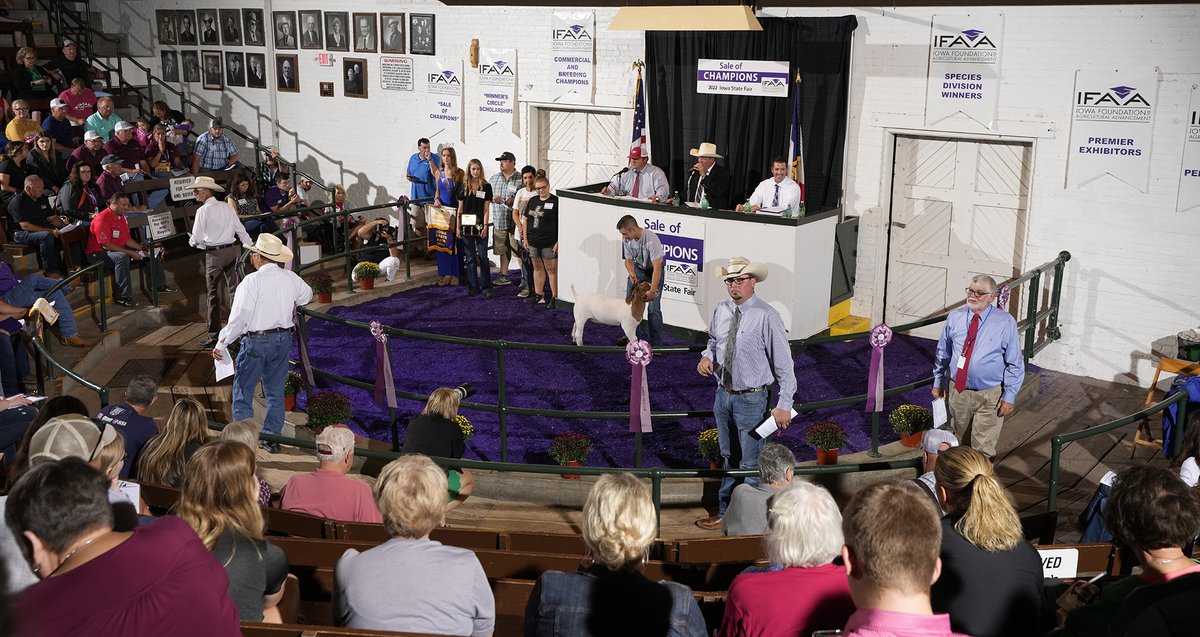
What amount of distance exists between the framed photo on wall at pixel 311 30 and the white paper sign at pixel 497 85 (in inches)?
138

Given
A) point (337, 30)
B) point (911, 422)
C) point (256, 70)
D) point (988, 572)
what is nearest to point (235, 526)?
point (988, 572)

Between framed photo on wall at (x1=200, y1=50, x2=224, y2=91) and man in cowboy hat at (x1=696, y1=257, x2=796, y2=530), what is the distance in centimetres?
1490

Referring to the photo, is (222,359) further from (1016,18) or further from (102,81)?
(102,81)

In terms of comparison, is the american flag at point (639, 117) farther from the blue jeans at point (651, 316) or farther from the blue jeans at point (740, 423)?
the blue jeans at point (740, 423)

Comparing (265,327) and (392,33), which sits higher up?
(392,33)

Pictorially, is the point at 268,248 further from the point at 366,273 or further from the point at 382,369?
the point at 366,273

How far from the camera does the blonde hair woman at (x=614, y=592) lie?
3.47m

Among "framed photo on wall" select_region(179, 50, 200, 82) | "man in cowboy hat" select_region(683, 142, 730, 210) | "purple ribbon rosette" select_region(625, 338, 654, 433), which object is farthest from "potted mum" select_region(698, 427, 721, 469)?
"framed photo on wall" select_region(179, 50, 200, 82)

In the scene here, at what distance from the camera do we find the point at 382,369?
8.82 m

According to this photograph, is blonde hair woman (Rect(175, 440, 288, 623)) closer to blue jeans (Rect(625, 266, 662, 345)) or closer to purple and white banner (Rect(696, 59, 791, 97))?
blue jeans (Rect(625, 266, 662, 345))

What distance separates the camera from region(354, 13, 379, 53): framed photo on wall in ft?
56.9

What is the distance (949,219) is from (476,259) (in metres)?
5.91

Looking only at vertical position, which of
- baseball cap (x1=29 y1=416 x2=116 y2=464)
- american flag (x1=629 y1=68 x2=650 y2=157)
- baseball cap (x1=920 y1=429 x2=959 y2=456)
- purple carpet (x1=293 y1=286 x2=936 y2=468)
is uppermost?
american flag (x1=629 y1=68 x2=650 y2=157)

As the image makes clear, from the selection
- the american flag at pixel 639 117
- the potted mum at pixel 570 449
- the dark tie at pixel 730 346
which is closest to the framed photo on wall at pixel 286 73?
the american flag at pixel 639 117
